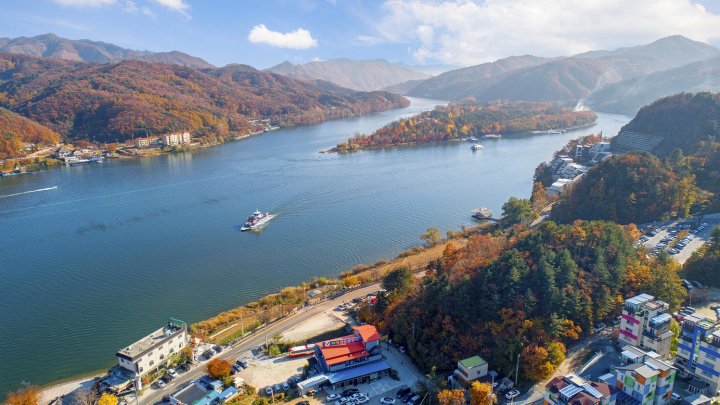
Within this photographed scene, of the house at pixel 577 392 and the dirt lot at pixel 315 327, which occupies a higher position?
the house at pixel 577 392

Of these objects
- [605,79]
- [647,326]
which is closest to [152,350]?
[647,326]

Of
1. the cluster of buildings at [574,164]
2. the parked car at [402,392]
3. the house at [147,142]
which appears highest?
the house at [147,142]

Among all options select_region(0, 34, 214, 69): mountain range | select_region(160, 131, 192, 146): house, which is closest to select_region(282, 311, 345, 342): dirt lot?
select_region(160, 131, 192, 146): house

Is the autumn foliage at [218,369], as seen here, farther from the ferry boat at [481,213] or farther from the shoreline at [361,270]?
the ferry boat at [481,213]

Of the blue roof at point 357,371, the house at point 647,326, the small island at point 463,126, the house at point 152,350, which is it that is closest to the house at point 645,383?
the house at point 647,326

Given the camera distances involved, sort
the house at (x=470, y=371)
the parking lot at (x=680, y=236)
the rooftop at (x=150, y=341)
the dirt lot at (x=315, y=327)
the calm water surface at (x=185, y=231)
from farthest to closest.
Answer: the parking lot at (x=680, y=236) < the calm water surface at (x=185, y=231) < the dirt lot at (x=315, y=327) < the rooftop at (x=150, y=341) < the house at (x=470, y=371)

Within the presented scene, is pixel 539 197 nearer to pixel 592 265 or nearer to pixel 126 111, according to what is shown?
pixel 592 265
